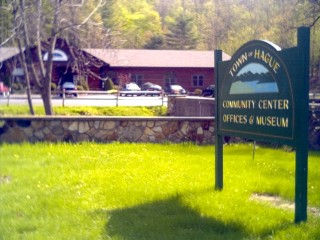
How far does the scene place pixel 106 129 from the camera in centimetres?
1320

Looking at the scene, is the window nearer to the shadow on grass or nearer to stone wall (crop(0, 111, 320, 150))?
stone wall (crop(0, 111, 320, 150))

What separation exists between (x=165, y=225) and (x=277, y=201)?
2094mm

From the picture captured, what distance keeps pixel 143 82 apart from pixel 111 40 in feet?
92.9

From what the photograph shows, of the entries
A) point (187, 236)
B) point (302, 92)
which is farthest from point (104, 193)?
point (302, 92)

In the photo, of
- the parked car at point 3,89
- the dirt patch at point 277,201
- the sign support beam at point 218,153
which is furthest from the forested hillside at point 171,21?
the dirt patch at point 277,201

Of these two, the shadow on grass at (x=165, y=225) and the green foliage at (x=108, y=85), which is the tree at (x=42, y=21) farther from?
the green foliage at (x=108, y=85)

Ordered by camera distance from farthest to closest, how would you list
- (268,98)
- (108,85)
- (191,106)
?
1. (108,85)
2. (191,106)
3. (268,98)

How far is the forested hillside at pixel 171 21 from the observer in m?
21.2

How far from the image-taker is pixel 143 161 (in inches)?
407

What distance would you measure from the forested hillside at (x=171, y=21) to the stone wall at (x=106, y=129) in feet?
24.0

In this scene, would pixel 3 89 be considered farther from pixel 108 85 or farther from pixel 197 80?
pixel 197 80

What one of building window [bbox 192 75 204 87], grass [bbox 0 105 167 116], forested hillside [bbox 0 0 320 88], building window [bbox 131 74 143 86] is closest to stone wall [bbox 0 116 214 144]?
forested hillside [bbox 0 0 320 88]

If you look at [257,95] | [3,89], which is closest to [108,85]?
[3,89]

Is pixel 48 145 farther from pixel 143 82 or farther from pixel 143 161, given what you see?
pixel 143 82
